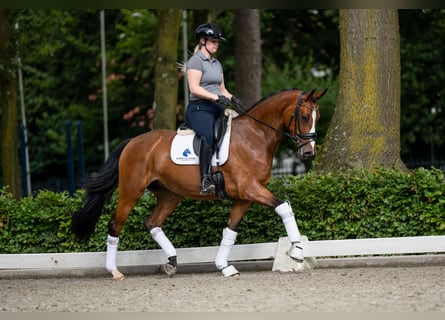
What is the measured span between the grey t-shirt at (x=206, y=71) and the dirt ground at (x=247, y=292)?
226cm

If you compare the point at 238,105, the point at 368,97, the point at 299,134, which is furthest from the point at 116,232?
the point at 368,97

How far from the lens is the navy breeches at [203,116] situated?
10.6m

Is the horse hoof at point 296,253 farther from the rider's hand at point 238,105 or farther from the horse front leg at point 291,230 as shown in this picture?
the rider's hand at point 238,105

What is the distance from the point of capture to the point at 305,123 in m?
10.3

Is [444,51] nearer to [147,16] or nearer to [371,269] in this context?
[147,16]

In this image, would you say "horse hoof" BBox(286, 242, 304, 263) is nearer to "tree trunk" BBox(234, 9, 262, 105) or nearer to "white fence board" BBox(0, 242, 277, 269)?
"white fence board" BBox(0, 242, 277, 269)

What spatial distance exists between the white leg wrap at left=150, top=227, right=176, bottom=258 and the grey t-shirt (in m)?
1.71

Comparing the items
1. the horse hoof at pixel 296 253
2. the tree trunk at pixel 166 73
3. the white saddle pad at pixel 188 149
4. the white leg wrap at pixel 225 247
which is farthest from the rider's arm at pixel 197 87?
the tree trunk at pixel 166 73

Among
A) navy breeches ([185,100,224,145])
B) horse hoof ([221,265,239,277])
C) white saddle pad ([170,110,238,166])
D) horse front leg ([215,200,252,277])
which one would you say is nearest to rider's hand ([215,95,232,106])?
navy breeches ([185,100,224,145])

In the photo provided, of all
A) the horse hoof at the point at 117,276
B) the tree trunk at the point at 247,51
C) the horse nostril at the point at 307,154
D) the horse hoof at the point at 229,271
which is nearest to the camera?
the horse nostril at the point at 307,154

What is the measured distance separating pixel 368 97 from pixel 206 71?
116 inches

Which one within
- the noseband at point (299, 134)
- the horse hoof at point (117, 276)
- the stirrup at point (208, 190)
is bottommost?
the horse hoof at point (117, 276)

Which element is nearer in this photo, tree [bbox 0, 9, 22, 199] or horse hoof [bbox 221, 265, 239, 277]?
horse hoof [bbox 221, 265, 239, 277]

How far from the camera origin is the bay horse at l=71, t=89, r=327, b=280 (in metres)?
10.4
